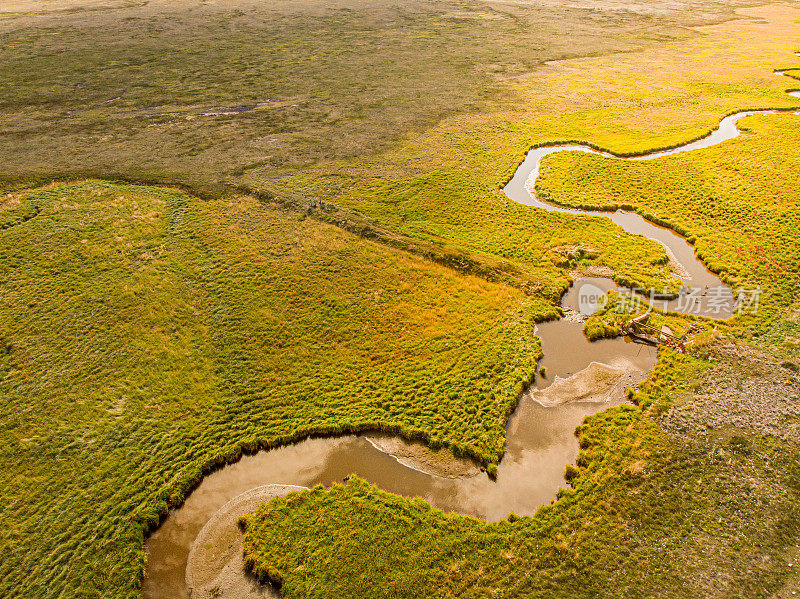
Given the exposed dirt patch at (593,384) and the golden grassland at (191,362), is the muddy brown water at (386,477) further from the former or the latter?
the golden grassland at (191,362)

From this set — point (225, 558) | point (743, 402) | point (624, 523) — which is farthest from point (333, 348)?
point (743, 402)

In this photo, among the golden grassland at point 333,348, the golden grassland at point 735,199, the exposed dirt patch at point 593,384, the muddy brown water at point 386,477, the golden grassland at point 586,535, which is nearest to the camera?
the golden grassland at point 586,535

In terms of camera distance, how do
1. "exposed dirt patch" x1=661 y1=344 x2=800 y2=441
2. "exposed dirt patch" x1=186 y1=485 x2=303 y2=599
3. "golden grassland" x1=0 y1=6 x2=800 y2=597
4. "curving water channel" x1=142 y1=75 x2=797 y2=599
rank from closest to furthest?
1. "exposed dirt patch" x1=186 y1=485 x2=303 y2=599
2. "golden grassland" x1=0 y1=6 x2=800 y2=597
3. "curving water channel" x1=142 y1=75 x2=797 y2=599
4. "exposed dirt patch" x1=661 y1=344 x2=800 y2=441

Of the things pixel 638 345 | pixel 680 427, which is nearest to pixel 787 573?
pixel 680 427

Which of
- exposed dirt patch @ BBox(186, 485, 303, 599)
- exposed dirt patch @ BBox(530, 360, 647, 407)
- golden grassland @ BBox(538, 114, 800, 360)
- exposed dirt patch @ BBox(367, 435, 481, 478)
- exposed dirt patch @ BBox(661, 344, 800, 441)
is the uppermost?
golden grassland @ BBox(538, 114, 800, 360)

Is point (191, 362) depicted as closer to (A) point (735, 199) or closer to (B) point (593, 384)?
(B) point (593, 384)

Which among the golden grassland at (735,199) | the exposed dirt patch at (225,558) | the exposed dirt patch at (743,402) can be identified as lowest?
the exposed dirt patch at (225,558)

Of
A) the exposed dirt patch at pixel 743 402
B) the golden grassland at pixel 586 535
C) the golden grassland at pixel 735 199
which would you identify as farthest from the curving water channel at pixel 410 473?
the golden grassland at pixel 735 199

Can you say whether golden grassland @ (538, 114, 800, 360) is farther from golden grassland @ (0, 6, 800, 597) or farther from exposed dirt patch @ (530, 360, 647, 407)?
exposed dirt patch @ (530, 360, 647, 407)

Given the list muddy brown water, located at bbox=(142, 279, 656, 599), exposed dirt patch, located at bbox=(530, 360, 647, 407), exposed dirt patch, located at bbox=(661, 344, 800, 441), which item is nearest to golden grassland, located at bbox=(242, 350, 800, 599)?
muddy brown water, located at bbox=(142, 279, 656, 599)
